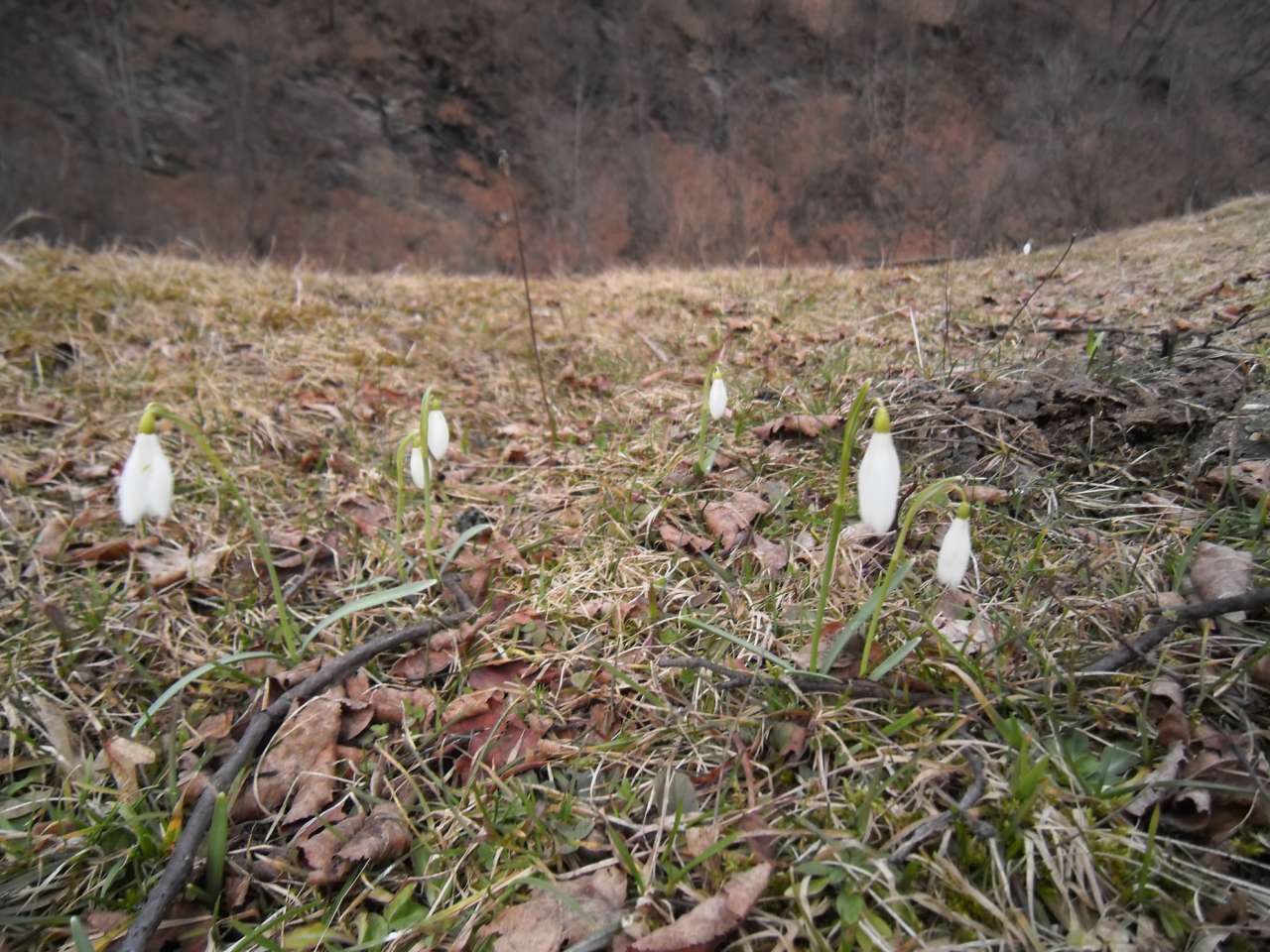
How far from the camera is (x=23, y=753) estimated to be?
1.11m

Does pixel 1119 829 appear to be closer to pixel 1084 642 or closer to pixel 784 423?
pixel 1084 642

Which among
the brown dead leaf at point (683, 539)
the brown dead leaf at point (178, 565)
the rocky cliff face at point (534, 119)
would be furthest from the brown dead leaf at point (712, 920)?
the rocky cliff face at point (534, 119)

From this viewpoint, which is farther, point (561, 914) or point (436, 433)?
point (436, 433)

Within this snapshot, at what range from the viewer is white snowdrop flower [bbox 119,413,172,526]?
101 cm

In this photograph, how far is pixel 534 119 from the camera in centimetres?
902

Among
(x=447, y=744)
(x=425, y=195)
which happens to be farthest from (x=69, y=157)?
(x=447, y=744)

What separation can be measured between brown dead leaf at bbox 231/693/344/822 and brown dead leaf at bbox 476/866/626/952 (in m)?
0.40

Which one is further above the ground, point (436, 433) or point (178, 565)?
point (436, 433)

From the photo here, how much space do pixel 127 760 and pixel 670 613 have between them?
979 millimetres

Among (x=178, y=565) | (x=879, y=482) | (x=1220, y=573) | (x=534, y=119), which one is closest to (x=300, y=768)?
(x=178, y=565)

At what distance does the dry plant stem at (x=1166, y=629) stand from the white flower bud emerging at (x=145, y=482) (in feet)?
4.86

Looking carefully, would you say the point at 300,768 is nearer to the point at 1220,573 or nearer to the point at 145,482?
the point at 145,482

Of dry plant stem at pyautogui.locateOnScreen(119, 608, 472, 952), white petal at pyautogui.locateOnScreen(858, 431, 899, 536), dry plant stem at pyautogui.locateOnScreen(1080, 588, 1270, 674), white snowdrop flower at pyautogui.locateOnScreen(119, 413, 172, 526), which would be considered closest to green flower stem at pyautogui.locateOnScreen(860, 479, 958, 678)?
white petal at pyautogui.locateOnScreen(858, 431, 899, 536)

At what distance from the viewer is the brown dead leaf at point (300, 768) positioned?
1.02 metres
